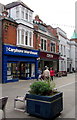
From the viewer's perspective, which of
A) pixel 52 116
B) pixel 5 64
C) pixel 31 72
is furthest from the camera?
pixel 31 72

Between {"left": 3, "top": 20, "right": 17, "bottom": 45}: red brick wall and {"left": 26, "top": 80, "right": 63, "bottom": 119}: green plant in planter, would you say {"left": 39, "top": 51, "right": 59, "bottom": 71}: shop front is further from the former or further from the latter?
{"left": 26, "top": 80, "right": 63, "bottom": 119}: green plant in planter

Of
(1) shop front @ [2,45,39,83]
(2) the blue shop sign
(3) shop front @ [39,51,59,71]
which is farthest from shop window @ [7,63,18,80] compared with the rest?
(3) shop front @ [39,51,59,71]

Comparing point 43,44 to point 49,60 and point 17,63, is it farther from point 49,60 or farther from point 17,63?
point 17,63

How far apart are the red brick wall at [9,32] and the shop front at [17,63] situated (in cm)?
72

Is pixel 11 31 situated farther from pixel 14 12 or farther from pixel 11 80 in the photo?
pixel 11 80

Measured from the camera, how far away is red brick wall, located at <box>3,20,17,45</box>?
16.5 meters

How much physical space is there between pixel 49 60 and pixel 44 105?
20.6 meters

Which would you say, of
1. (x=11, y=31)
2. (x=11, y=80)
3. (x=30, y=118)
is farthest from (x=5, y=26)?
(x=30, y=118)

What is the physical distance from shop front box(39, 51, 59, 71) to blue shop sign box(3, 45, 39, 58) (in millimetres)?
2218

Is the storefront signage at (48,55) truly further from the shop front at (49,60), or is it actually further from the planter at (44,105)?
the planter at (44,105)

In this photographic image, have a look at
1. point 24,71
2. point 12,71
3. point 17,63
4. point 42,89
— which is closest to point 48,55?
point 24,71

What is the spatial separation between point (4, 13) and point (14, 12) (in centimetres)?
241

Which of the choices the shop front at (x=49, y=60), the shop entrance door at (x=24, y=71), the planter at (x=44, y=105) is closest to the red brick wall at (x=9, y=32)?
the shop entrance door at (x=24, y=71)

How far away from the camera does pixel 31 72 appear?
21266 millimetres
